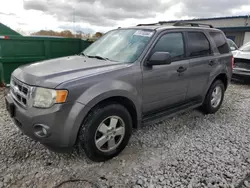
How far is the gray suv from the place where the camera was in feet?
7.74

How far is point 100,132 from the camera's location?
2707 millimetres

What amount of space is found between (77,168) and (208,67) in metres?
3.04

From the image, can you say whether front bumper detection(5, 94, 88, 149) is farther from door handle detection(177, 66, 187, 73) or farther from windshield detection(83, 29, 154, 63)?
door handle detection(177, 66, 187, 73)

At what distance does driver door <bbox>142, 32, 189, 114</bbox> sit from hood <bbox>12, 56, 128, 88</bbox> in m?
0.52

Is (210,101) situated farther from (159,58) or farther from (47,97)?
(47,97)

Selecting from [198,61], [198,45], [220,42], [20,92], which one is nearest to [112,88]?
[20,92]

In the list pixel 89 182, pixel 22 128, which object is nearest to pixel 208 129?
pixel 89 182

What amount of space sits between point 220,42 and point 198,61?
3.63 feet

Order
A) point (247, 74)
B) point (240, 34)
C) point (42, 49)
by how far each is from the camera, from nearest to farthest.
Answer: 1. point (42, 49)
2. point (247, 74)
3. point (240, 34)

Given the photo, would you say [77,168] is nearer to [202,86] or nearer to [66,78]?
[66,78]

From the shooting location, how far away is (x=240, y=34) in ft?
64.4

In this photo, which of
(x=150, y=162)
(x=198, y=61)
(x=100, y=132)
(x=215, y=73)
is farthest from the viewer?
(x=215, y=73)

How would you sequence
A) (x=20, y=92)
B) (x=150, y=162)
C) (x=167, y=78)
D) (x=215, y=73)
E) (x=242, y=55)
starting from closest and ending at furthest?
(x=20, y=92) → (x=150, y=162) → (x=167, y=78) → (x=215, y=73) → (x=242, y=55)

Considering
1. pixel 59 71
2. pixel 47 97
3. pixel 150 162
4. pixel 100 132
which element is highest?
pixel 59 71
